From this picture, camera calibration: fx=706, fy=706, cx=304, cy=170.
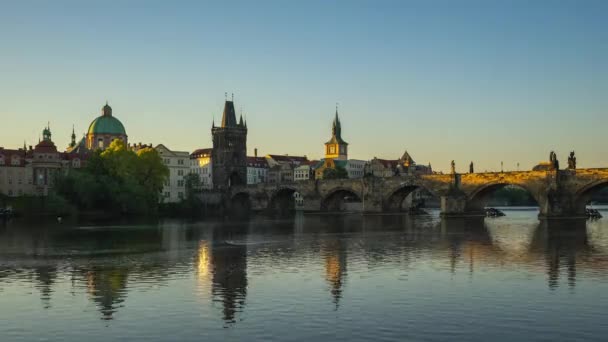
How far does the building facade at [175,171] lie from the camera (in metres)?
164

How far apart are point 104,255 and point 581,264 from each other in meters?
27.5

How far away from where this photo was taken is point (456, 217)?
104m

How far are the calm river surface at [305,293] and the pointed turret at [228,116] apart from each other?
124288 mm

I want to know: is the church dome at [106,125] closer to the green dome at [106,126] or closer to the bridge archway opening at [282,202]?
the green dome at [106,126]

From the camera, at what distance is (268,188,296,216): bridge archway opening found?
148m

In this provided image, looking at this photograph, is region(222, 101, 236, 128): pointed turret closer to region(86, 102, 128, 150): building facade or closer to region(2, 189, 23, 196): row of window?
region(86, 102, 128, 150): building facade

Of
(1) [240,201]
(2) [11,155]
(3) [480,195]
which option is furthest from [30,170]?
(3) [480,195]

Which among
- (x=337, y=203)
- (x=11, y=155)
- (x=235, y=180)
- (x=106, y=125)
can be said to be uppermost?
(x=106, y=125)

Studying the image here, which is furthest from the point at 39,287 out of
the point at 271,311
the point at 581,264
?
the point at 581,264

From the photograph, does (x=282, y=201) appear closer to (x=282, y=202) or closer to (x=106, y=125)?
(x=282, y=202)

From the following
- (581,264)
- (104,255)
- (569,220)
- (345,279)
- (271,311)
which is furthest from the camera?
(569,220)

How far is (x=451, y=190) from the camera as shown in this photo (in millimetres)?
107625

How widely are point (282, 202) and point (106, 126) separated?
6116 cm

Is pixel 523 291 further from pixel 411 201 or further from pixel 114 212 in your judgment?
pixel 411 201
